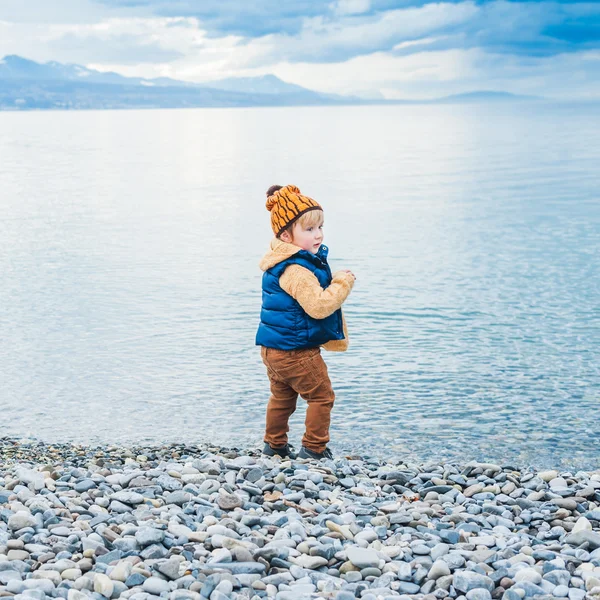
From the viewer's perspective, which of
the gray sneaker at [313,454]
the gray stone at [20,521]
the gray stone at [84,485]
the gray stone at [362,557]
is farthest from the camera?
the gray sneaker at [313,454]

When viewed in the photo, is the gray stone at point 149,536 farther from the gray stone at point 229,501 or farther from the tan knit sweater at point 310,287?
the tan knit sweater at point 310,287

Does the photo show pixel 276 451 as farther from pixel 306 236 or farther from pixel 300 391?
pixel 306 236

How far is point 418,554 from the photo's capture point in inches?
196

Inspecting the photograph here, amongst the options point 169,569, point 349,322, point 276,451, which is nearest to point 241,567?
point 169,569

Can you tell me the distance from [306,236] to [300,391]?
50.1 inches

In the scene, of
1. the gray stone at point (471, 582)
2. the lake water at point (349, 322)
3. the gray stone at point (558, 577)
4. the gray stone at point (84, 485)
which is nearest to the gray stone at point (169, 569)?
the gray stone at point (471, 582)

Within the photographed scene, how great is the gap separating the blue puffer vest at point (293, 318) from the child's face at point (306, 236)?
0.09 m

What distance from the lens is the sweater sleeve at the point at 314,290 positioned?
6.73 metres

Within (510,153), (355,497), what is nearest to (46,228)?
(355,497)

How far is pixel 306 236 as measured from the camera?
22.8 feet

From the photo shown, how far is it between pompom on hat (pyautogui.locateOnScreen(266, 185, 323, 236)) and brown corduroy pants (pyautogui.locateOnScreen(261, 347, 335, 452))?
1020 mm

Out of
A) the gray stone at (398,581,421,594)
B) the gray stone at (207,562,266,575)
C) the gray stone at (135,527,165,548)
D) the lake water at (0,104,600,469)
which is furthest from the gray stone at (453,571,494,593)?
the lake water at (0,104,600,469)

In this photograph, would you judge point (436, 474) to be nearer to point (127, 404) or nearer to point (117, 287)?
point (127, 404)

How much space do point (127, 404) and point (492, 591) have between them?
260 inches
